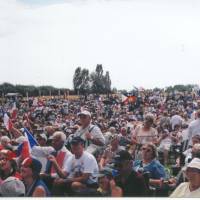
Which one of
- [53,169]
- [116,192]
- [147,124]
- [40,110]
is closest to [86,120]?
[53,169]

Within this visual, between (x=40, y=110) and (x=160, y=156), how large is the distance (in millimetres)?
4326

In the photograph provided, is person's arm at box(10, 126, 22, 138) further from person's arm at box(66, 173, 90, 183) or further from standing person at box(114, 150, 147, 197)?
standing person at box(114, 150, 147, 197)

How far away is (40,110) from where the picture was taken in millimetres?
13727

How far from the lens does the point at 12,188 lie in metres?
4.75

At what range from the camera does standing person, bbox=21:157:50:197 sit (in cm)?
490

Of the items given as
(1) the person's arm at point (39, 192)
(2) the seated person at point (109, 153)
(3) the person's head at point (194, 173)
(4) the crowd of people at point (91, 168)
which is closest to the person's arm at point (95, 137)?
(4) the crowd of people at point (91, 168)

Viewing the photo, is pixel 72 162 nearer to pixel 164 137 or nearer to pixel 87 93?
pixel 87 93

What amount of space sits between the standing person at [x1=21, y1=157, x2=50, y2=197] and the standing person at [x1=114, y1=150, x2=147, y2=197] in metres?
0.66

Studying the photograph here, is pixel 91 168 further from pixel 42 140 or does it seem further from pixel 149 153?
pixel 42 140

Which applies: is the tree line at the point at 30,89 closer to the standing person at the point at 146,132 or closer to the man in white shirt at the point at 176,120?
the standing person at the point at 146,132

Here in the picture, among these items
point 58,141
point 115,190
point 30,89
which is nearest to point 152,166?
point 58,141

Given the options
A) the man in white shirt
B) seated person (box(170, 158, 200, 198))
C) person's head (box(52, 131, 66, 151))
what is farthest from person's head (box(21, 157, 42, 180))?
the man in white shirt

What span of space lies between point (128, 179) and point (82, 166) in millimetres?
973

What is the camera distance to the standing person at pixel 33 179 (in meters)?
4.90
